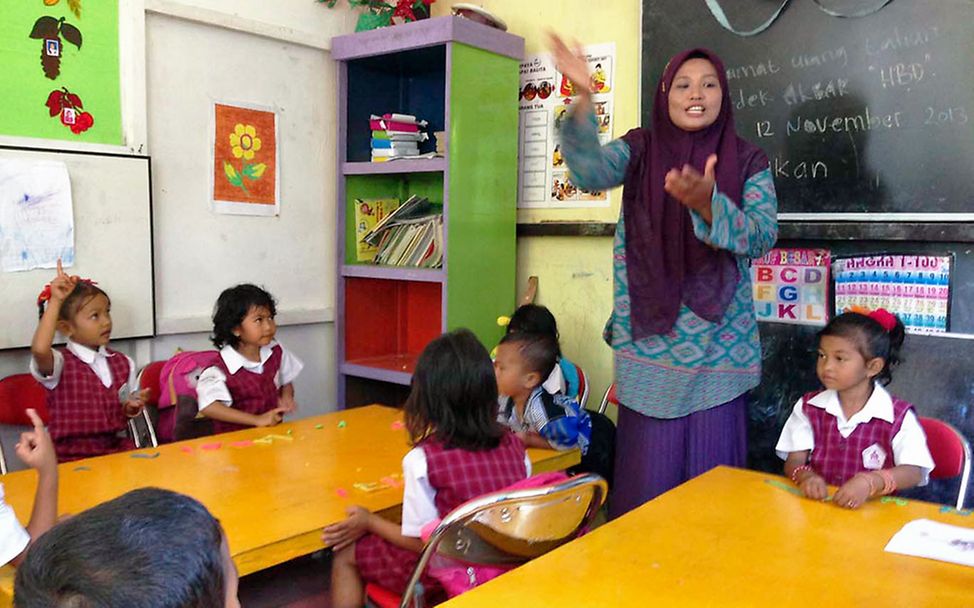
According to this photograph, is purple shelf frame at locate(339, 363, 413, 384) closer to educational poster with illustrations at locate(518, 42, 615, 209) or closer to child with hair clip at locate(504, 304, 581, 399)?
child with hair clip at locate(504, 304, 581, 399)

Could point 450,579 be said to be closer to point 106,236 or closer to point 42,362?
point 42,362

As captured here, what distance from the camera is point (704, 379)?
2.10 m

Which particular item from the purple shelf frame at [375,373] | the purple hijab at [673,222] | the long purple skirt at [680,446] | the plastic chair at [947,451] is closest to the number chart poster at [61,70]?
the purple shelf frame at [375,373]

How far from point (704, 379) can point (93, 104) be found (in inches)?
95.7

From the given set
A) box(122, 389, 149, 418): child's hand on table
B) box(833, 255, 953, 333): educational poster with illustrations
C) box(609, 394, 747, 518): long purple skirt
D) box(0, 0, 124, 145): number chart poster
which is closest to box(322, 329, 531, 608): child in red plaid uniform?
box(609, 394, 747, 518): long purple skirt

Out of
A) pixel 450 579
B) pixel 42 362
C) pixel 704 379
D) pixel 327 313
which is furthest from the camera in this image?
pixel 327 313

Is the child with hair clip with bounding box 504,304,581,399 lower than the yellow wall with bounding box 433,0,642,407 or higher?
lower

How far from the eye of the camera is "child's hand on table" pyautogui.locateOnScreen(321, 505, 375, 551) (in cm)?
164

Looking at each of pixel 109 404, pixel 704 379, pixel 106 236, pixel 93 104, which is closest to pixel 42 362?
pixel 109 404

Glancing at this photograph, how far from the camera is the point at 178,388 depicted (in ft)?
9.75

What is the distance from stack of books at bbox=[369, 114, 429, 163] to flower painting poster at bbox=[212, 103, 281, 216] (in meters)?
0.46

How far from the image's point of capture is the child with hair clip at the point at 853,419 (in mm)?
2039

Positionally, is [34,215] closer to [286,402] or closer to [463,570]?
[286,402]

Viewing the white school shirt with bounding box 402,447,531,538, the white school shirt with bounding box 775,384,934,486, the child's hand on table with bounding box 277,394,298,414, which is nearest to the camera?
the white school shirt with bounding box 402,447,531,538
